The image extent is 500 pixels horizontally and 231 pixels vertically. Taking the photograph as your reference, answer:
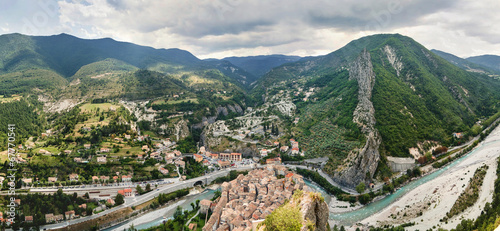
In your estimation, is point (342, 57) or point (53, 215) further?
point (342, 57)

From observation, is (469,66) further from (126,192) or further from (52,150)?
(52,150)

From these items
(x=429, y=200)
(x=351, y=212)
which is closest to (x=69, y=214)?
(x=351, y=212)

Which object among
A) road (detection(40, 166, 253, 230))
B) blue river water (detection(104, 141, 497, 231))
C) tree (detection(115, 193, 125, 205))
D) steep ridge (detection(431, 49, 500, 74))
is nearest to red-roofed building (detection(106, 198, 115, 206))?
tree (detection(115, 193, 125, 205))

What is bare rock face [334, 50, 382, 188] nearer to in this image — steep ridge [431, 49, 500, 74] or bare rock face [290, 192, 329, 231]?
bare rock face [290, 192, 329, 231]

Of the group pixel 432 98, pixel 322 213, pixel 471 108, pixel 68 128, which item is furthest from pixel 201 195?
pixel 471 108

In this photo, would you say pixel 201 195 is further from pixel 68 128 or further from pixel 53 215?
pixel 68 128

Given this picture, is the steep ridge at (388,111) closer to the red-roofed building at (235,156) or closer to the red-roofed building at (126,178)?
the red-roofed building at (235,156)

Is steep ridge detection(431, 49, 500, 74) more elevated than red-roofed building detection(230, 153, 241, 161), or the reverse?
steep ridge detection(431, 49, 500, 74)

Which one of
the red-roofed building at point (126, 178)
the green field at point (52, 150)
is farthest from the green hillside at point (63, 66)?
the red-roofed building at point (126, 178)
